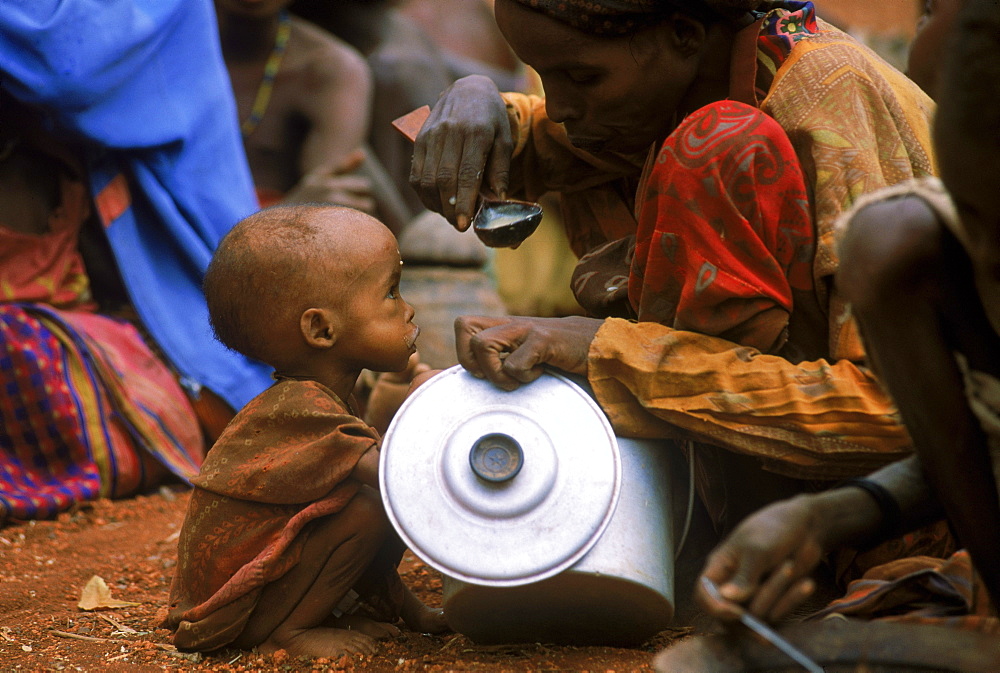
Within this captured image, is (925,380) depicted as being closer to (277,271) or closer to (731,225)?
(731,225)

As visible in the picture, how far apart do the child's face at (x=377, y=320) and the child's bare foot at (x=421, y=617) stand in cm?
54

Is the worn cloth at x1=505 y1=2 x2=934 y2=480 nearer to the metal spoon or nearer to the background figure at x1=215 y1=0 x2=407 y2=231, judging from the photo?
the metal spoon

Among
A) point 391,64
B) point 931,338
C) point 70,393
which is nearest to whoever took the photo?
point 931,338

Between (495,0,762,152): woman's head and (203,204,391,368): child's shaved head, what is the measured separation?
22.2 inches

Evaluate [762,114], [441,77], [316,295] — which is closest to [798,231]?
[762,114]

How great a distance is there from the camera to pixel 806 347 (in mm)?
2168

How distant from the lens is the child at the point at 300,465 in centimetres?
214

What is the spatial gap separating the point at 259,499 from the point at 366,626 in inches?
15.2

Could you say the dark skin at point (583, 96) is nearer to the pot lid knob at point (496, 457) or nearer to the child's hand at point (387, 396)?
the child's hand at point (387, 396)

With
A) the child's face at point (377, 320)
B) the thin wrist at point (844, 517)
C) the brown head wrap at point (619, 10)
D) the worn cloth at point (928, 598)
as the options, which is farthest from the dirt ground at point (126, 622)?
the brown head wrap at point (619, 10)

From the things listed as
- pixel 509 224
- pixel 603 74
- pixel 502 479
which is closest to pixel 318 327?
pixel 509 224

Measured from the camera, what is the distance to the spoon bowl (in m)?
2.41

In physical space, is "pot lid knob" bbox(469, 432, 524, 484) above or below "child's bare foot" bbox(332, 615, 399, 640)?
above

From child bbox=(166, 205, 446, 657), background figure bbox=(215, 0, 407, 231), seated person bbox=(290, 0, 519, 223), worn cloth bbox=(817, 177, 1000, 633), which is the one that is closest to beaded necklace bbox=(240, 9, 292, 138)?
background figure bbox=(215, 0, 407, 231)
